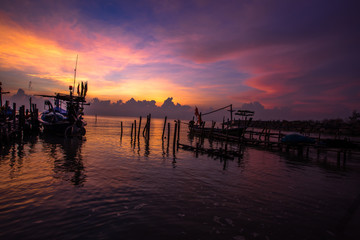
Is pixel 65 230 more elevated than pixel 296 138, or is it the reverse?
pixel 296 138

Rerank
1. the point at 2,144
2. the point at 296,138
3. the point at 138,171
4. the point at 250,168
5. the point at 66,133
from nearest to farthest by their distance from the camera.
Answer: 1. the point at 138,171
2. the point at 250,168
3. the point at 2,144
4. the point at 296,138
5. the point at 66,133

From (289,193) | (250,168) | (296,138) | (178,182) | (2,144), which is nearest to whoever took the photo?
(289,193)

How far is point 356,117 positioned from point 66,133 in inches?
3209

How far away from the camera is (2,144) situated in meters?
17.9

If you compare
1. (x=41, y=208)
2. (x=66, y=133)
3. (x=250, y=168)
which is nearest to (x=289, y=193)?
(x=250, y=168)

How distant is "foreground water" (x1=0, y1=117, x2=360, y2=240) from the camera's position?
5.57 meters

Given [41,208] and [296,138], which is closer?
[41,208]

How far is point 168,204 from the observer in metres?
7.25

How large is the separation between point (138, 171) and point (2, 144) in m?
16.2

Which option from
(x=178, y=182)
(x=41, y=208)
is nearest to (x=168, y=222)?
(x=178, y=182)

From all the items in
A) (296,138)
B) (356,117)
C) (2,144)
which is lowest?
(2,144)

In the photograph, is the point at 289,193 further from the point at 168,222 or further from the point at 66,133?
the point at 66,133

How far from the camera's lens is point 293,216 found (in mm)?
6793

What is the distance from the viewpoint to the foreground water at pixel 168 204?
557cm
